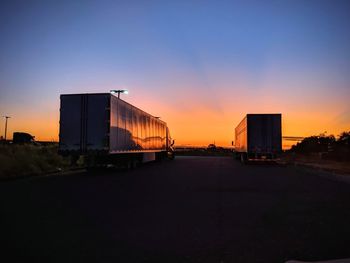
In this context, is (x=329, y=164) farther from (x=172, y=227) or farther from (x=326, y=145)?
(x=326, y=145)

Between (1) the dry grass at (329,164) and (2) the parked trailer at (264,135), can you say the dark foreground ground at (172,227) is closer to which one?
(1) the dry grass at (329,164)

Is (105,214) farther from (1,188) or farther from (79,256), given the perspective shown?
(1,188)

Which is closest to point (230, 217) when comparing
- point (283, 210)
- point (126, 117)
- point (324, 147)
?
point (283, 210)

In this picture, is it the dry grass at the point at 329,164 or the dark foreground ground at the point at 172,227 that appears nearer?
the dark foreground ground at the point at 172,227

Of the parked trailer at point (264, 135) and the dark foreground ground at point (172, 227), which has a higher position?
the parked trailer at point (264, 135)

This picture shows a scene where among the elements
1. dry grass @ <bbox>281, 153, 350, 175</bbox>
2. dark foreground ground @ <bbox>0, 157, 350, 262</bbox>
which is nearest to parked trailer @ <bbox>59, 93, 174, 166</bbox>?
dark foreground ground @ <bbox>0, 157, 350, 262</bbox>

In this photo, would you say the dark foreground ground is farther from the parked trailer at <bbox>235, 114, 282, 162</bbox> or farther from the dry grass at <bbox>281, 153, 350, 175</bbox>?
the parked trailer at <bbox>235, 114, 282, 162</bbox>

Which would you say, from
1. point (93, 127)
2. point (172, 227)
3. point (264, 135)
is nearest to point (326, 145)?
point (264, 135)

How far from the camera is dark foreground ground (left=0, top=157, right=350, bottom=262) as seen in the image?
202 inches

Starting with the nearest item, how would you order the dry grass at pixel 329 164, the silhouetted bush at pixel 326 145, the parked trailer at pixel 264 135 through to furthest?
the dry grass at pixel 329 164 < the parked trailer at pixel 264 135 < the silhouetted bush at pixel 326 145

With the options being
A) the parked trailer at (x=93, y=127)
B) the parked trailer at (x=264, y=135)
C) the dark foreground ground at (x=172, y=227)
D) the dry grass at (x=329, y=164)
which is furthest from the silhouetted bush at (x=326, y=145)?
the dark foreground ground at (x=172, y=227)

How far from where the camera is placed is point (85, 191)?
12.2 meters

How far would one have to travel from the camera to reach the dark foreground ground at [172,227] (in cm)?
512

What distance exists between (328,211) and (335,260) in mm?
4347
